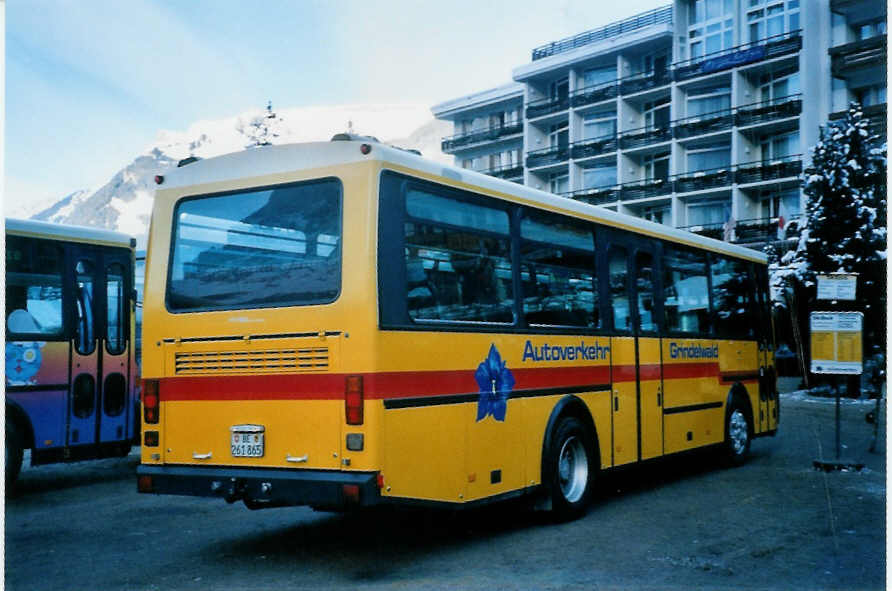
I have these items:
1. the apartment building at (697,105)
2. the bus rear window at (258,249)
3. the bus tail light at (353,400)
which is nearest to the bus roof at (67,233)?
the bus rear window at (258,249)

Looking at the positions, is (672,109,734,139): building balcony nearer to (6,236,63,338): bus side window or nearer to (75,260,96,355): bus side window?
(75,260,96,355): bus side window

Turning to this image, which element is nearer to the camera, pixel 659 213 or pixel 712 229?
pixel 712 229

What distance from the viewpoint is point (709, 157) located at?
53156 millimetres

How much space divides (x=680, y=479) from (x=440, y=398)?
5.61 m

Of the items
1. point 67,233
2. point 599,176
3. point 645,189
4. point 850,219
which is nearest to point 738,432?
point 67,233

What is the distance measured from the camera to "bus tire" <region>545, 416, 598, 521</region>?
346 inches

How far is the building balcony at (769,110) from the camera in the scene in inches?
1871

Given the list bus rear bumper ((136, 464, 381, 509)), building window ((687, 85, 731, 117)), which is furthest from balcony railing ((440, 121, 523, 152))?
bus rear bumper ((136, 464, 381, 509))

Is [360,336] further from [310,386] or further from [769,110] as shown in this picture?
[769,110]

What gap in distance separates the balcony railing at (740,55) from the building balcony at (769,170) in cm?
499

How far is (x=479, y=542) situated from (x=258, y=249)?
2976mm

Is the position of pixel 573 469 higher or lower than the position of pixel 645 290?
lower

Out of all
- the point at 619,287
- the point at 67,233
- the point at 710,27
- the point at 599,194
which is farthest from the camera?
the point at 599,194

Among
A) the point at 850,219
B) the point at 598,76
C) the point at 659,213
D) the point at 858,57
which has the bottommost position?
the point at 850,219
